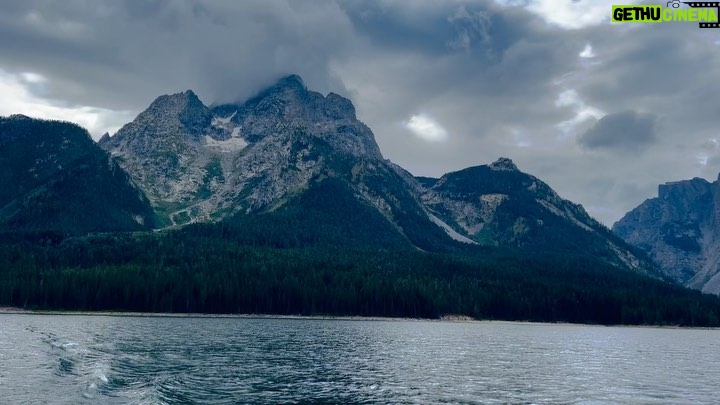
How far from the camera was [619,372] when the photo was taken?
95.2 metres

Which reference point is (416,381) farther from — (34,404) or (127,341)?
(127,341)

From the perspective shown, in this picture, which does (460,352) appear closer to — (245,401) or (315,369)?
(315,369)

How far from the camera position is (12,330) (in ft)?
425

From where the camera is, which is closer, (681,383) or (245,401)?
(245,401)

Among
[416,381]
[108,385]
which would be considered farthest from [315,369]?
[108,385]

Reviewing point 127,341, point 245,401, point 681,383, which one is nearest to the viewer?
point 245,401

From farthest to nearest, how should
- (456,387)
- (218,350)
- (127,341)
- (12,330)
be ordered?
(12,330), (127,341), (218,350), (456,387)

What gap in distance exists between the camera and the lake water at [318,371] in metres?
63.8

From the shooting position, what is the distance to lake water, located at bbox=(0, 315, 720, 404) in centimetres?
6384

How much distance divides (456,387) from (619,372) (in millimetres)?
39014

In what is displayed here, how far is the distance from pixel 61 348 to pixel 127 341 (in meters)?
17.1

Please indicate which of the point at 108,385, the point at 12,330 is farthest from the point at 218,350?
the point at 12,330

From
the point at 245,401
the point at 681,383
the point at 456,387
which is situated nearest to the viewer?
the point at 245,401

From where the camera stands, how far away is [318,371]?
8269 cm
